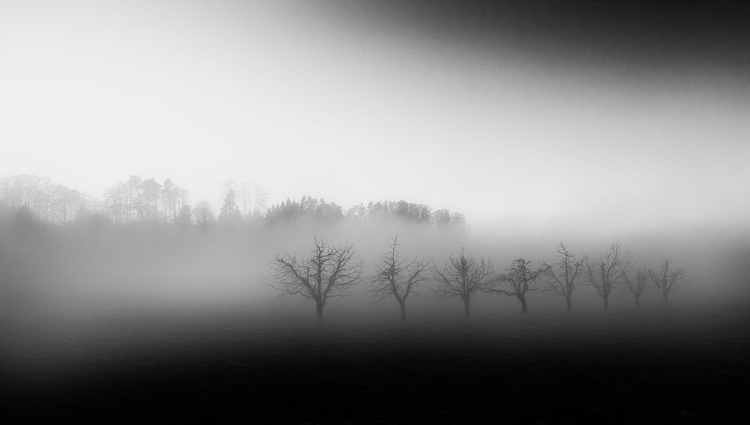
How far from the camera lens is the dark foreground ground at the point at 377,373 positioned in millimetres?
22422

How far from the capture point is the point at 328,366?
34219 mm

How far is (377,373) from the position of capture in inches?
1243

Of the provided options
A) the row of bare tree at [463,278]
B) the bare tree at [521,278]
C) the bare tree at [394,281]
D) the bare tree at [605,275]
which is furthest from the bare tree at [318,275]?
the bare tree at [605,275]

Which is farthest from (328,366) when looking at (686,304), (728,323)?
(686,304)

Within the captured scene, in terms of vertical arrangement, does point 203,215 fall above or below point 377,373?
above

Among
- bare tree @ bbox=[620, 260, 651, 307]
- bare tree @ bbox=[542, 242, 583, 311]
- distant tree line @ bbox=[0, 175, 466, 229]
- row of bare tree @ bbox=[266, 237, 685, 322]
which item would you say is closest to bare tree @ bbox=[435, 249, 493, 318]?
row of bare tree @ bbox=[266, 237, 685, 322]

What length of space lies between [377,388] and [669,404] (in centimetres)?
1796

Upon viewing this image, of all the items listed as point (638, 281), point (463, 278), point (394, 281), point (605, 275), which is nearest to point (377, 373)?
point (394, 281)

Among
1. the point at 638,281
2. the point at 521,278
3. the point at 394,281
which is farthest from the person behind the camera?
the point at 638,281

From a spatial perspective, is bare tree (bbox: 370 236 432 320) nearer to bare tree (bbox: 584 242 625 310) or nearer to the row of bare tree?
the row of bare tree

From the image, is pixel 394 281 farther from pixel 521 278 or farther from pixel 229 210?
pixel 229 210

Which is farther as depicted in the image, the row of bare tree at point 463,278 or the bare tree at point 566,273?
the bare tree at point 566,273

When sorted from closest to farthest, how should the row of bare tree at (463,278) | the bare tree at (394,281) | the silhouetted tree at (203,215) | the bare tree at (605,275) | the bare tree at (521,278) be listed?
the row of bare tree at (463,278)
the bare tree at (394,281)
the bare tree at (521,278)
the bare tree at (605,275)
the silhouetted tree at (203,215)

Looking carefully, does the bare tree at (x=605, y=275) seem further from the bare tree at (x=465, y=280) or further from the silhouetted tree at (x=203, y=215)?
the silhouetted tree at (x=203, y=215)
